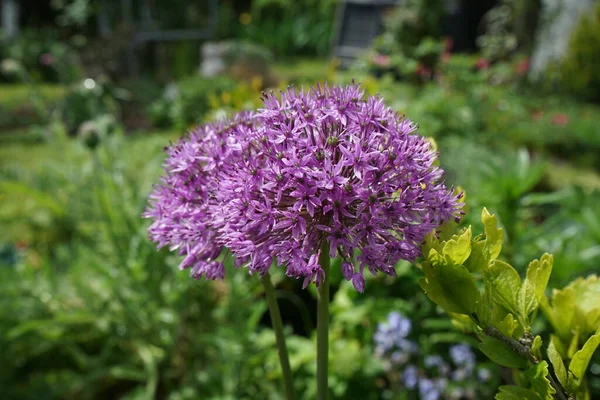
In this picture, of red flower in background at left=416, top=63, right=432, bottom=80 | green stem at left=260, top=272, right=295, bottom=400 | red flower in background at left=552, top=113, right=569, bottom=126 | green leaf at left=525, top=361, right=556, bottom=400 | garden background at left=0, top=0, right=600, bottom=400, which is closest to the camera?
green leaf at left=525, top=361, right=556, bottom=400

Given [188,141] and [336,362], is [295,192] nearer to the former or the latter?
[188,141]

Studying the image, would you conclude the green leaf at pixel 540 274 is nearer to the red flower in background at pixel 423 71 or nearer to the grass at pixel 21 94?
the red flower in background at pixel 423 71

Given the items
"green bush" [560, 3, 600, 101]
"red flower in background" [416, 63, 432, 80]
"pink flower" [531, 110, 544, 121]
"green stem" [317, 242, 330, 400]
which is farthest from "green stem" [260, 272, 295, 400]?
"green bush" [560, 3, 600, 101]

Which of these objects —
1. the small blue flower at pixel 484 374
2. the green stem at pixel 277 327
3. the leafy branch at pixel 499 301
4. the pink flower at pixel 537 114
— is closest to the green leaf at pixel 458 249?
the leafy branch at pixel 499 301

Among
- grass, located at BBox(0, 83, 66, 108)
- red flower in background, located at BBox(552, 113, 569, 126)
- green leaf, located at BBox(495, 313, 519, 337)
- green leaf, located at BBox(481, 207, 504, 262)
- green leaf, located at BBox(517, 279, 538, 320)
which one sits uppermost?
green leaf, located at BBox(481, 207, 504, 262)

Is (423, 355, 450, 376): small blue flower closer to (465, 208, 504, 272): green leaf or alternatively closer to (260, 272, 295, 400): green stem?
(260, 272, 295, 400): green stem

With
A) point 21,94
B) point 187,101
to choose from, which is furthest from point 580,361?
point 21,94

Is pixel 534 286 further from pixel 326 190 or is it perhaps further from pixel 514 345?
pixel 326 190

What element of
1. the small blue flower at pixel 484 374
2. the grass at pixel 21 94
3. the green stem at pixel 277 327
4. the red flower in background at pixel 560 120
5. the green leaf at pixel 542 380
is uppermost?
the green leaf at pixel 542 380
